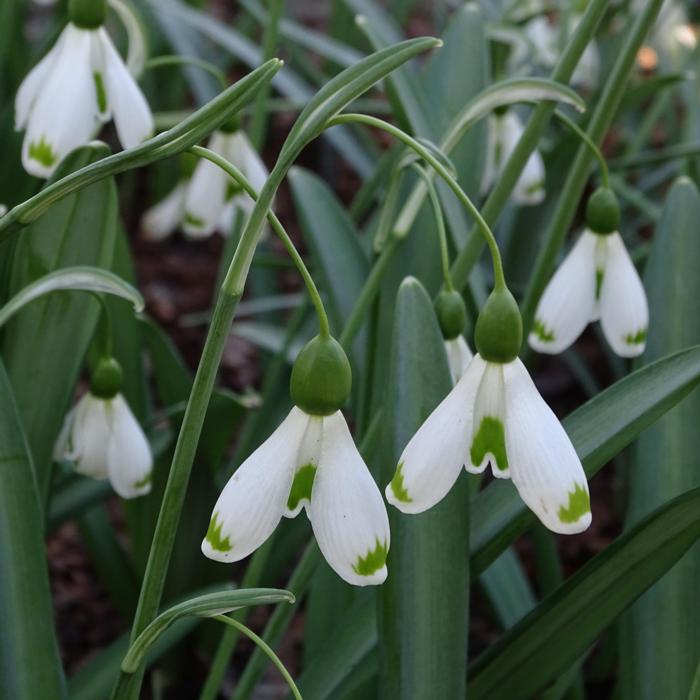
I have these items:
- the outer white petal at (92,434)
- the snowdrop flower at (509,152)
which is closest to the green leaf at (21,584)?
the outer white petal at (92,434)

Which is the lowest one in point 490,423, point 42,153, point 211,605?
point 211,605

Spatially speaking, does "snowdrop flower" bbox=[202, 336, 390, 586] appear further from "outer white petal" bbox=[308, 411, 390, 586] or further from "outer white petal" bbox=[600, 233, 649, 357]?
"outer white petal" bbox=[600, 233, 649, 357]

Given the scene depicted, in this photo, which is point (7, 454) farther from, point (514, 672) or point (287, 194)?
point (287, 194)

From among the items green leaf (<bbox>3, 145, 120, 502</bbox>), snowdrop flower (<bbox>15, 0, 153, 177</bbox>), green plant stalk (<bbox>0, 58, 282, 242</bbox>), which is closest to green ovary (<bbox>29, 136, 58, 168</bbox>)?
snowdrop flower (<bbox>15, 0, 153, 177</bbox>)

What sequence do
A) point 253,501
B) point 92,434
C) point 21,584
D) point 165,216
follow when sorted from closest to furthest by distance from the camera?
1. point 253,501
2. point 21,584
3. point 92,434
4. point 165,216

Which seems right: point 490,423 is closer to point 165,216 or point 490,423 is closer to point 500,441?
point 500,441

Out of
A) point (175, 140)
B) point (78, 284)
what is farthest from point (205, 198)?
point (175, 140)

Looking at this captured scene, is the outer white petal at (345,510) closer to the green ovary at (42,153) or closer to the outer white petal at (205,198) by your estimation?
the green ovary at (42,153)
